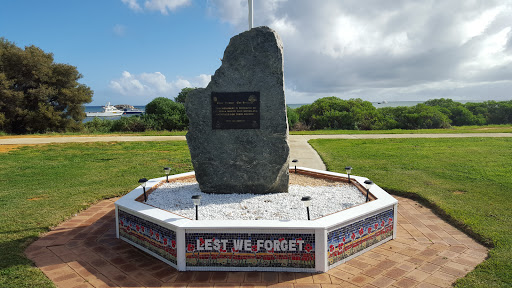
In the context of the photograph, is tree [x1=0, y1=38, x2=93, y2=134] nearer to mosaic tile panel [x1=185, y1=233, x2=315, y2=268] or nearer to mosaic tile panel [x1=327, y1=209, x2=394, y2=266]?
mosaic tile panel [x1=185, y1=233, x2=315, y2=268]

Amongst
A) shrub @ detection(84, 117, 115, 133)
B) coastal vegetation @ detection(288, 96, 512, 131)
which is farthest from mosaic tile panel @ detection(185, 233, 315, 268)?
shrub @ detection(84, 117, 115, 133)

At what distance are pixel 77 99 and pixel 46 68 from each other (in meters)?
2.99

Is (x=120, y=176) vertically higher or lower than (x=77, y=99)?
lower

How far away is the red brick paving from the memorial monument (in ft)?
6.67

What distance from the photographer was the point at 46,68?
81.2ft

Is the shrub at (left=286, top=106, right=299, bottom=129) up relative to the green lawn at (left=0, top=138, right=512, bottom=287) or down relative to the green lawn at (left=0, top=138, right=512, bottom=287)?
up

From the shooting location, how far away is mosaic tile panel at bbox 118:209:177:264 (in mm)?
4277

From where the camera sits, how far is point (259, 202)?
550 cm

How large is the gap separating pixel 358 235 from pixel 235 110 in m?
2.85

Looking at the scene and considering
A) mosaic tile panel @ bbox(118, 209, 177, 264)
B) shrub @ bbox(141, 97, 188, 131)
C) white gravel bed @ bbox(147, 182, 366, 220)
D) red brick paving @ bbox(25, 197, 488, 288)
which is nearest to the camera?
red brick paving @ bbox(25, 197, 488, 288)

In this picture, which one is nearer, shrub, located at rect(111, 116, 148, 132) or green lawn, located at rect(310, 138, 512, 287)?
green lawn, located at rect(310, 138, 512, 287)

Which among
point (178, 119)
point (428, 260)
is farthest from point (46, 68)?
point (428, 260)

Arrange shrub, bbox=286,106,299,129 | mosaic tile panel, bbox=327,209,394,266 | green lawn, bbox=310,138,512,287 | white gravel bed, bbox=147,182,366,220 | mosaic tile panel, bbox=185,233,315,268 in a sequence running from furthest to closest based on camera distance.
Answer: shrub, bbox=286,106,299,129
white gravel bed, bbox=147,182,366,220
green lawn, bbox=310,138,512,287
mosaic tile panel, bbox=327,209,394,266
mosaic tile panel, bbox=185,233,315,268

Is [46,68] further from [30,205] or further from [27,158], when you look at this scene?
[30,205]
